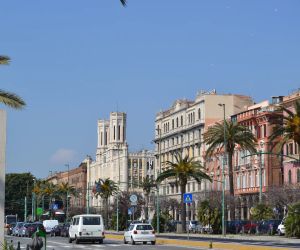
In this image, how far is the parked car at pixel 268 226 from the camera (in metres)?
73.0

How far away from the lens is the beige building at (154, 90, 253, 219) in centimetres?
12100

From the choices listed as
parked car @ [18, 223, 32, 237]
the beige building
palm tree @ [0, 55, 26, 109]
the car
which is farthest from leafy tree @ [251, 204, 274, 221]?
palm tree @ [0, 55, 26, 109]

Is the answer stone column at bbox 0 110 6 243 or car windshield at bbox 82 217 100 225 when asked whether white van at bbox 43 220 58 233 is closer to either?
car windshield at bbox 82 217 100 225

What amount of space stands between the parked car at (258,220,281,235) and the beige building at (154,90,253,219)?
142ft

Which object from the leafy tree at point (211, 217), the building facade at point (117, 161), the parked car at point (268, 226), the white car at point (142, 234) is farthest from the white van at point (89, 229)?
the building facade at point (117, 161)

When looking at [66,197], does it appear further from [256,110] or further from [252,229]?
[252,229]

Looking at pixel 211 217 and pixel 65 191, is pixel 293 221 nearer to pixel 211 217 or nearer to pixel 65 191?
pixel 211 217

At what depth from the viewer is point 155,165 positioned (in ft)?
486

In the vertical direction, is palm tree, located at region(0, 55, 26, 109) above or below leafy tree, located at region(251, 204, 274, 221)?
above

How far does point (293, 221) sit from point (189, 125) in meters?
65.9

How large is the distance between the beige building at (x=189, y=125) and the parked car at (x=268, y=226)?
43.4 meters

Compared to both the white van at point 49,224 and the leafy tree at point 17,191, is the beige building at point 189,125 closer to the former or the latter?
the white van at point 49,224

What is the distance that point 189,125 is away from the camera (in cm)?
12744

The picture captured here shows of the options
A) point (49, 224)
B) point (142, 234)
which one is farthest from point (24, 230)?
point (142, 234)
